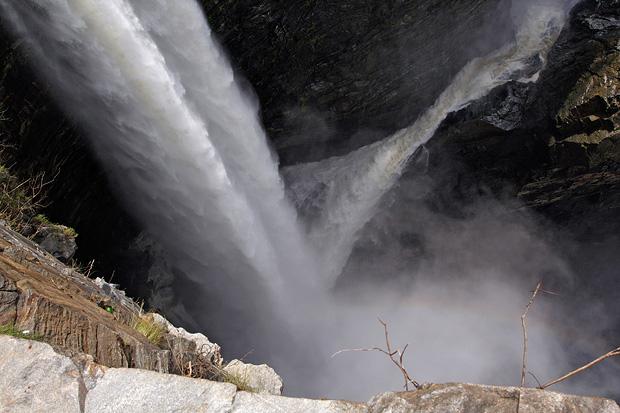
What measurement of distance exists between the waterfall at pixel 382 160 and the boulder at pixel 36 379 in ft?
22.3

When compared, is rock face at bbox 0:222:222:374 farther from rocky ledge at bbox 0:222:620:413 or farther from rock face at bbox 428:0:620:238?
rock face at bbox 428:0:620:238

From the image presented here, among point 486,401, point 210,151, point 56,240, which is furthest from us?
point 210,151

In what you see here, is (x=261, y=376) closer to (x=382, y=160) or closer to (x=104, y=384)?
(x=104, y=384)

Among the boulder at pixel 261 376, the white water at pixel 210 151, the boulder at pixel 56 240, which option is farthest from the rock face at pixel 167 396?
the white water at pixel 210 151

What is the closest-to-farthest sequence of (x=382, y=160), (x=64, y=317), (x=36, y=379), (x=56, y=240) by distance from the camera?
(x=36, y=379) < (x=64, y=317) < (x=56, y=240) < (x=382, y=160)

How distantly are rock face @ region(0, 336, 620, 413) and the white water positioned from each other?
11.3 feet

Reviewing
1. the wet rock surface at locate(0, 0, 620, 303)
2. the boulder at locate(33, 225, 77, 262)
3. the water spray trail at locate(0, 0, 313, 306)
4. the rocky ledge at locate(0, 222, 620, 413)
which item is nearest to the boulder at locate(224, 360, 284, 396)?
the rocky ledge at locate(0, 222, 620, 413)

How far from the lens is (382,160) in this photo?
30.0 ft

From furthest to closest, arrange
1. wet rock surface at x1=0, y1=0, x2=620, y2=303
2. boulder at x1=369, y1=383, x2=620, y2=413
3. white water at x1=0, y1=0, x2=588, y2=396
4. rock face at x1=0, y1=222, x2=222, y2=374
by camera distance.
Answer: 1. wet rock surface at x1=0, y1=0, x2=620, y2=303
2. white water at x1=0, y1=0, x2=588, y2=396
3. rock face at x1=0, y1=222, x2=222, y2=374
4. boulder at x1=369, y1=383, x2=620, y2=413

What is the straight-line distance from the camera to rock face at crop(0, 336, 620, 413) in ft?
7.16

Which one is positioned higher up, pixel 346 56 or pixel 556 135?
pixel 346 56

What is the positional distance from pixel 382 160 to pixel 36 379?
7475 millimetres

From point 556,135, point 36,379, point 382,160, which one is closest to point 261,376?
point 36,379

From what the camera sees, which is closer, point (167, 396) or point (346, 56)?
point (167, 396)
